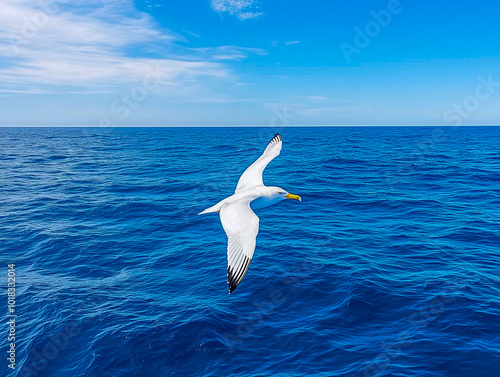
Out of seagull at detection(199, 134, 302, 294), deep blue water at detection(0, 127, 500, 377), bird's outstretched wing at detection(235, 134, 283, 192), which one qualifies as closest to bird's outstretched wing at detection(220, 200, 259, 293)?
seagull at detection(199, 134, 302, 294)

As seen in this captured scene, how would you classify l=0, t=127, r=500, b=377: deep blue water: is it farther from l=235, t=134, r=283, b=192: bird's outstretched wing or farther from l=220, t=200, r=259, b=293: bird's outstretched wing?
l=235, t=134, r=283, b=192: bird's outstretched wing

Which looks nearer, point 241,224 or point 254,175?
point 241,224

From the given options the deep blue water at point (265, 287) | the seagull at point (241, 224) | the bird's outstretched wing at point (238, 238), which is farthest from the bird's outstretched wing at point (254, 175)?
the deep blue water at point (265, 287)

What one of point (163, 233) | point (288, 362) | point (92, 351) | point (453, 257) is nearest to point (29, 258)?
point (163, 233)

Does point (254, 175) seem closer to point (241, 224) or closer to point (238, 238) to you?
point (241, 224)

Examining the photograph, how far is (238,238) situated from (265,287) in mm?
5609

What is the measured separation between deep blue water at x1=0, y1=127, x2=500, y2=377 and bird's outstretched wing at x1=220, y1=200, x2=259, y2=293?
11.2 ft

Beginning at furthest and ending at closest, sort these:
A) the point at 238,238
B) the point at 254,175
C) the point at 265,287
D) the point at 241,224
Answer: the point at 265,287, the point at 254,175, the point at 241,224, the point at 238,238

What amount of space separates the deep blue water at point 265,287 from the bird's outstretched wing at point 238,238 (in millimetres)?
3411

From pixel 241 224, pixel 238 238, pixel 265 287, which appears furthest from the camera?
pixel 265 287

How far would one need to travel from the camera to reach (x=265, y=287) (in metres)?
12.4

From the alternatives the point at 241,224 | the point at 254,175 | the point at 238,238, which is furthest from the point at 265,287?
the point at 238,238

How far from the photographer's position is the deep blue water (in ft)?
29.6

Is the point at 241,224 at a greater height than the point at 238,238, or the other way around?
the point at 241,224
